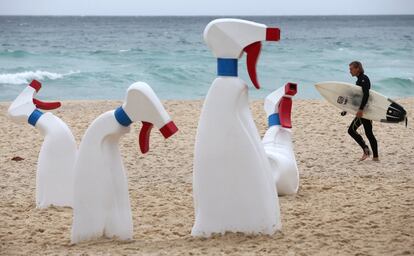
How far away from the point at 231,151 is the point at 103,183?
3.04 ft

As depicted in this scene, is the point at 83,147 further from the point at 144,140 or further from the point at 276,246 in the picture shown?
the point at 276,246

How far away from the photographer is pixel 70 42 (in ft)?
145

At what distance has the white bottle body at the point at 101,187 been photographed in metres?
5.29

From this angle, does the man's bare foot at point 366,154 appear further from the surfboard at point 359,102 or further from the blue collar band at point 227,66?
the blue collar band at point 227,66

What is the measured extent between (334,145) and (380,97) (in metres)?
2.01

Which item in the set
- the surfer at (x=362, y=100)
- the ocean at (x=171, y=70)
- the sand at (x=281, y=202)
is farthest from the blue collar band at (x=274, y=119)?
the ocean at (x=171, y=70)

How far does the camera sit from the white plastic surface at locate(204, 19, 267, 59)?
17.0 feet

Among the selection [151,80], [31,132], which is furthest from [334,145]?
[151,80]

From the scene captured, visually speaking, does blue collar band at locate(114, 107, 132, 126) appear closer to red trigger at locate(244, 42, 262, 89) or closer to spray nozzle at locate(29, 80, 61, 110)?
red trigger at locate(244, 42, 262, 89)

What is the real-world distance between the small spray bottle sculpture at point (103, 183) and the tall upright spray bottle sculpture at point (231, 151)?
1.56 feet

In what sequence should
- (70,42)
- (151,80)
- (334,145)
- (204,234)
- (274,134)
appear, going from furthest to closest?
1. (70,42)
2. (151,80)
3. (334,145)
4. (274,134)
5. (204,234)

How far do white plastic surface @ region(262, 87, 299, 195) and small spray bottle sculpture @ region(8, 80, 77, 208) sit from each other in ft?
5.83

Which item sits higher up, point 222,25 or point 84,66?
point 222,25

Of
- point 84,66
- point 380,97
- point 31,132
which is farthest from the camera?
point 84,66
